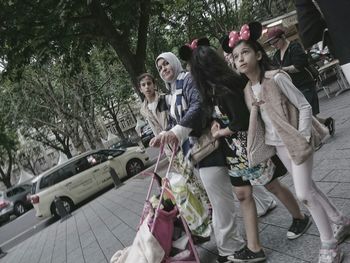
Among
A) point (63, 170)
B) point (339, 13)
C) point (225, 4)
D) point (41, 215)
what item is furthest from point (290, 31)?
point (339, 13)

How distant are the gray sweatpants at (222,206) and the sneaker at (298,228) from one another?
0.47m

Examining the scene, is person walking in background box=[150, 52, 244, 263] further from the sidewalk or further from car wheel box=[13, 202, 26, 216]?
car wheel box=[13, 202, 26, 216]

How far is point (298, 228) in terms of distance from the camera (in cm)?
359

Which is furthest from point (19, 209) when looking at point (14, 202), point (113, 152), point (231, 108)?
point (231, 108)

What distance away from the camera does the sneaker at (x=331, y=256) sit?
2795 millimetres

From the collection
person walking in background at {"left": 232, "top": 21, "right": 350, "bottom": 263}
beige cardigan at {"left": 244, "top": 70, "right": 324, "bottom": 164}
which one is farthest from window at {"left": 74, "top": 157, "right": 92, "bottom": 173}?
beige cardigan at {"left": 244, "top": 70, "right": 324, "bottom": 164}

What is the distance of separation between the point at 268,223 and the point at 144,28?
22.9 feet

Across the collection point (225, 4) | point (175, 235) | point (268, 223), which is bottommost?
point (268, 223)

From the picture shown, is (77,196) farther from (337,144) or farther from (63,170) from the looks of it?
(337,144)

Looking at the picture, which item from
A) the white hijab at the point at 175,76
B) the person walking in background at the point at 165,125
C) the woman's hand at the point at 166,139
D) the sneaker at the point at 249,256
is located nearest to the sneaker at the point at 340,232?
the sneaker at the point at 249,256

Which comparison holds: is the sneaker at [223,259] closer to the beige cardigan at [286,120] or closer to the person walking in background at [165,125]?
the person walking in background at [165,125]

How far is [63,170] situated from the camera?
13.8 meters

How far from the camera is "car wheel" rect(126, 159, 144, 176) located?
49.6 ft

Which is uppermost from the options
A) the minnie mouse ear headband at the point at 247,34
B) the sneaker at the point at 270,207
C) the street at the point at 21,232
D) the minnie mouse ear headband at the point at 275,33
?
the minnie mouse ear headband at the point at 275,33
